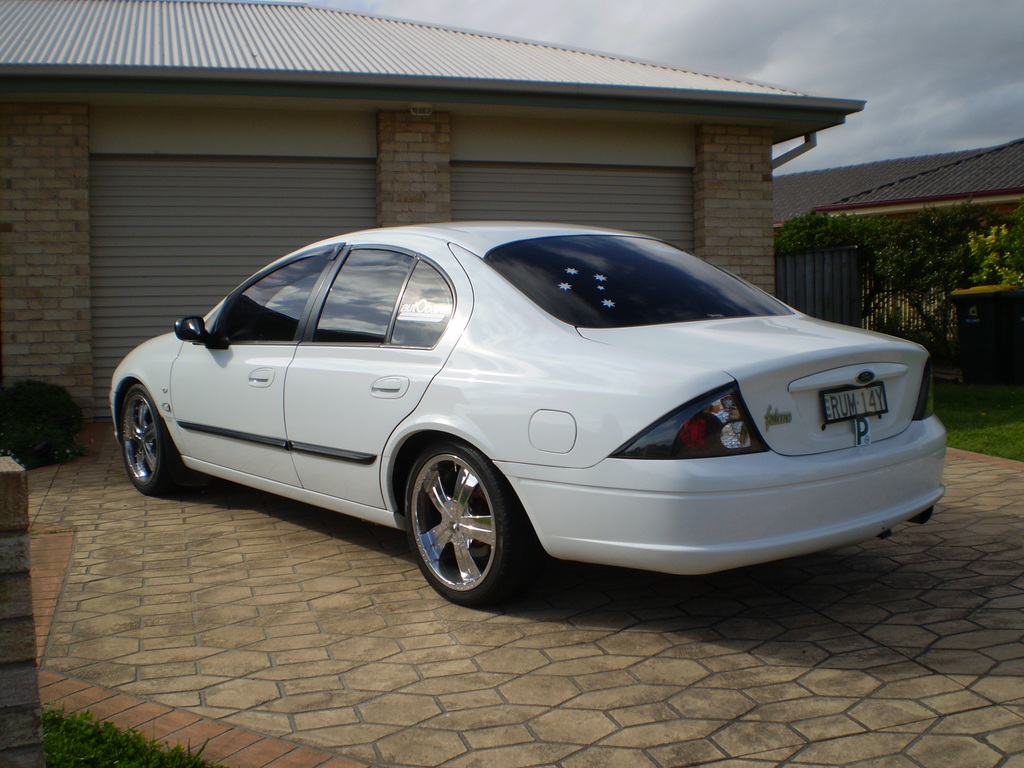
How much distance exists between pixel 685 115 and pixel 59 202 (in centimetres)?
670

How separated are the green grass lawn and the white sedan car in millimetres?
3966

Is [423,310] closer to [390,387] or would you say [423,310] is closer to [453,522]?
[390,387]

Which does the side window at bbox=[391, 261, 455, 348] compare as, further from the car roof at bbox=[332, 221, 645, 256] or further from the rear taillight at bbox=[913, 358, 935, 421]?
the rear taillight at bbox=[913, 358, 935, 421]

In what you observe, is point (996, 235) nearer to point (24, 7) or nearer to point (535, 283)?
point (535, 283)

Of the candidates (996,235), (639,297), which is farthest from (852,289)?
(639,297)

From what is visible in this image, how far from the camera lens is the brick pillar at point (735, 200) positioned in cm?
1126

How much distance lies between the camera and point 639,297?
404cm

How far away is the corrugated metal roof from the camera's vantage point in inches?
384

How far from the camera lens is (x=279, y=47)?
37.2 feet

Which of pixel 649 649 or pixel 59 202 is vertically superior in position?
pixel 59 202

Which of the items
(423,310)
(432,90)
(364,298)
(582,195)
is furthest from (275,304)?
(582,195)

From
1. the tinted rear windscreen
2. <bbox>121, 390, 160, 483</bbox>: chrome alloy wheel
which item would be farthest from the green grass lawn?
<bbox>121, 390, 160, 483</bbox>: chrome alloy wheel

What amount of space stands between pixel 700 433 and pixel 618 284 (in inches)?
41.6

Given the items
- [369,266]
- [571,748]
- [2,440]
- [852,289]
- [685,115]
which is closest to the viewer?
[571,748]
